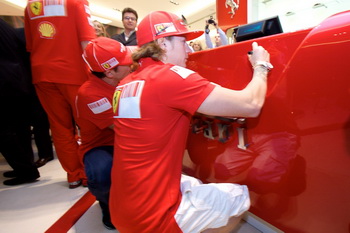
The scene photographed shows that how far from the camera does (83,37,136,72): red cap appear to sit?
1231 mm

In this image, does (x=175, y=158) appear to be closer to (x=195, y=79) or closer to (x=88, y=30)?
(x=195, y=79)

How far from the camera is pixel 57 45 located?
153cm

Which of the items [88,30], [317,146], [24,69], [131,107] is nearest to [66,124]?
[24,69]

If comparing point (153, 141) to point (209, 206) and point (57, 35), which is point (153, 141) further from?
point (57, 35)

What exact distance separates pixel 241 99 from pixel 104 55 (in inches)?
35.2

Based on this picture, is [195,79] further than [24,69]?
No

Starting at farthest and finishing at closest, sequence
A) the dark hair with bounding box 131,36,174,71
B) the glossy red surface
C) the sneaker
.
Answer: the sneaker < the dark hair with bounding box 131,36,174,71 < the glossy red surface

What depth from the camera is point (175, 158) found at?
0.81m

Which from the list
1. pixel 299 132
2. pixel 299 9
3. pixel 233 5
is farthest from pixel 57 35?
pixel 299 9

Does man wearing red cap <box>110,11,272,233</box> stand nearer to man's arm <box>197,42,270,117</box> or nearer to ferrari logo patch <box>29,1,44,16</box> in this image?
man's arm <box>197,42,270,117</box>

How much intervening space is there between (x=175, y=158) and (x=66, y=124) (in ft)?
4.31

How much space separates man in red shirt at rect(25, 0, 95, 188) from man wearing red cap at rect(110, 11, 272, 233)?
37.6 inches

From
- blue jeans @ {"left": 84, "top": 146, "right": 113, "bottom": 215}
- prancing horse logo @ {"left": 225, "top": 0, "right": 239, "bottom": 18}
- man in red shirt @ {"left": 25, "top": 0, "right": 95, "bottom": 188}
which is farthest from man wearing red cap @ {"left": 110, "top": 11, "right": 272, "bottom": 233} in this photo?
prancing horse logo @ {"left": 225, "top": 0, "right": 239, "bottom": 18}

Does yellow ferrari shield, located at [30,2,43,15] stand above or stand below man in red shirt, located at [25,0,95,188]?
above
